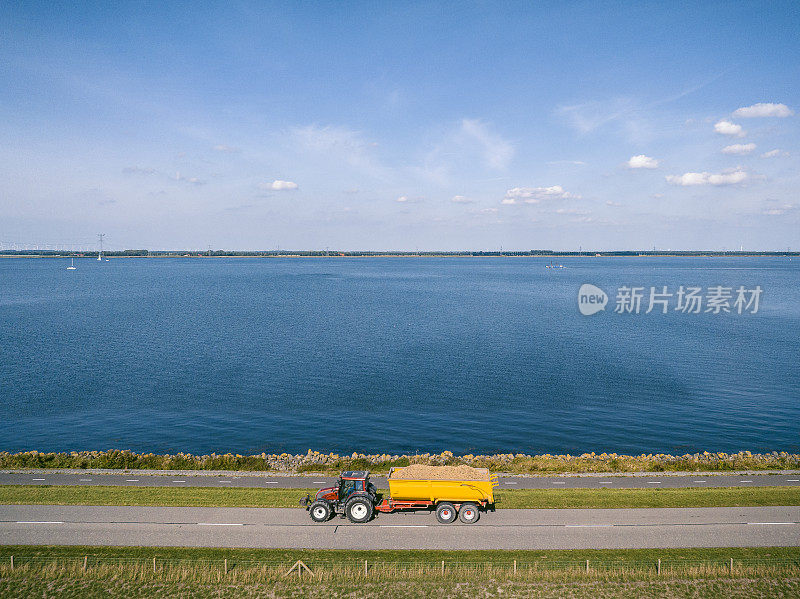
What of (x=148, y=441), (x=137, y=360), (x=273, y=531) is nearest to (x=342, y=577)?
(x=273, y=531)

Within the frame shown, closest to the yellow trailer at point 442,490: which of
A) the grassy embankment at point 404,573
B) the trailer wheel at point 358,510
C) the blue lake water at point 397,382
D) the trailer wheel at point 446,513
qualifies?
the trailer wheel at point 446,513

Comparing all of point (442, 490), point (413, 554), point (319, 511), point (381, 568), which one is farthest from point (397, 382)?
point (381, 568)

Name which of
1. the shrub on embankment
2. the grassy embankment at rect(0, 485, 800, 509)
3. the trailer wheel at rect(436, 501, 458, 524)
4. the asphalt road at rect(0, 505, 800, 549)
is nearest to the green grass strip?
the asphalt road at rect(0, 505, 800, 549)

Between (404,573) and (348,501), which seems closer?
(404,573)

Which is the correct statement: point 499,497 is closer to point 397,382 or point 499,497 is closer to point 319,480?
point 319,480

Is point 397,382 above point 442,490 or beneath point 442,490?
beneath

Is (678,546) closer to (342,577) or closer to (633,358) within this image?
(342,577)

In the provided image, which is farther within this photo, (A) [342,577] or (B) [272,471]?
(B) [272,471]

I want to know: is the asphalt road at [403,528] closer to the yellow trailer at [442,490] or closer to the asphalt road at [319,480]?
the yellow trailer at [442,490]
